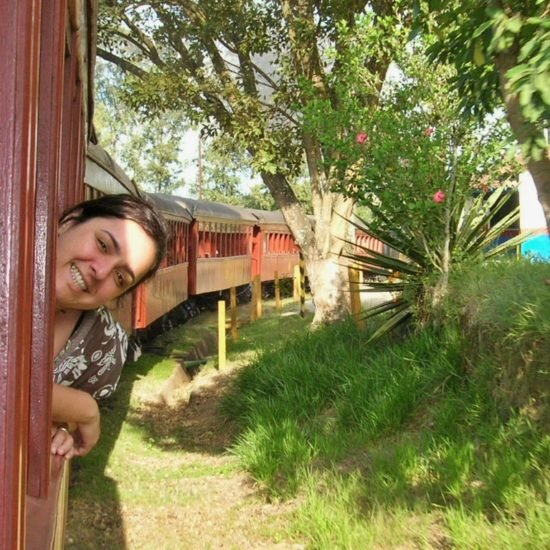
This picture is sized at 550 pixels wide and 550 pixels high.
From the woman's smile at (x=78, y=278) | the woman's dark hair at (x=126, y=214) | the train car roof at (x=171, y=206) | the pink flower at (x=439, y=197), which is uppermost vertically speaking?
the train car roof at (x=171, y=206)

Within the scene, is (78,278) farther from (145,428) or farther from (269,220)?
(269,220)

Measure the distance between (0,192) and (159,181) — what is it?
150 ft

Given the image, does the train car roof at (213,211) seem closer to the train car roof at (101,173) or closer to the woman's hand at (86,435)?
the train car roof at (101,173)

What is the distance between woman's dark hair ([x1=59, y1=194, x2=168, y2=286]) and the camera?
66.1 inches

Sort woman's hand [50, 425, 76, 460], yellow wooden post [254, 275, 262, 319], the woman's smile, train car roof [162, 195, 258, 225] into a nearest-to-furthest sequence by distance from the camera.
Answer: the woman's smile < woman's hand [50, 425, 76, 460] < train car roof [162, 195, 258, 225] < yellow wooden post [254, 275, 262, 319]

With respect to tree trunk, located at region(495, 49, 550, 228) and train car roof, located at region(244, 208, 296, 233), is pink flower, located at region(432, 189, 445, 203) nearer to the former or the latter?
tree trunk, located at region(495, 49, 550, 228)

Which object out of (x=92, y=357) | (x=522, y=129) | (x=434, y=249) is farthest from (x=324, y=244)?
(x=92, y=357)

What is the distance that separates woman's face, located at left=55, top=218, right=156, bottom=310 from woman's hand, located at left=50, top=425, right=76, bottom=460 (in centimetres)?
29

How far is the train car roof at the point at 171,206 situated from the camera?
11185 millimetres

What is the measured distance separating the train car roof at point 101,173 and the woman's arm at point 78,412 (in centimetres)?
330

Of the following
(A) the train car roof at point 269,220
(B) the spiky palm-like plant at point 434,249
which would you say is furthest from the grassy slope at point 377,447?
(A) the train car roof at point 269,220

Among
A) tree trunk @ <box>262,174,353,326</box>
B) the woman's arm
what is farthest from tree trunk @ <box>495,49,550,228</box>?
tree trunk @ <box>262,174,353,326</box>

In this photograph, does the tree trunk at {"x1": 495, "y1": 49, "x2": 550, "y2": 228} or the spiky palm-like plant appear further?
the spiky palm-like plant

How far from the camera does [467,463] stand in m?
4.28
